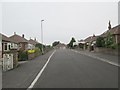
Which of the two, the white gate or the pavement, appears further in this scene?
the white gate

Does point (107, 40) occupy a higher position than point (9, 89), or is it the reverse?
point (107, 40)

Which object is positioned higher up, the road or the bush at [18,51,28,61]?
the bush at [18,51,28,61]

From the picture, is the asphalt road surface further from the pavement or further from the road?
the pavement

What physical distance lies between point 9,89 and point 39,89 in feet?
3.92

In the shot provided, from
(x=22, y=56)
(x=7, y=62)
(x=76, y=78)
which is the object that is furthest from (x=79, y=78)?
(x=22, y=56)

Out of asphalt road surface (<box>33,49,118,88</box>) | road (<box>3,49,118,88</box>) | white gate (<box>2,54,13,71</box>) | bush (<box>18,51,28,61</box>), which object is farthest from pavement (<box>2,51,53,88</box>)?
bush (<box>18,51,28,61</box>)

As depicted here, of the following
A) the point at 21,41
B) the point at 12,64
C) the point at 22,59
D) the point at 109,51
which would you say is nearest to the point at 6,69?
the point at 12,64

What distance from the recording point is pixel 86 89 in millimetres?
7406

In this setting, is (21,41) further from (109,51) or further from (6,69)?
(6,69)

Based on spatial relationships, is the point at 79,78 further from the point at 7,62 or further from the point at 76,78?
the point at 7,62

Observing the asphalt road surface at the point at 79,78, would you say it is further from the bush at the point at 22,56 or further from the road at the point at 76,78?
the bush at the point at 22,56

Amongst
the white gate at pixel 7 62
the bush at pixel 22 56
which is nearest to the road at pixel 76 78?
the white gate at pixel 7 62

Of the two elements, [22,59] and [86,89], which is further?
[22,59]

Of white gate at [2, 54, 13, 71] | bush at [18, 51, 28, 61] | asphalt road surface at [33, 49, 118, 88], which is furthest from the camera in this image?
bush at [18, 51, 28, 61]
